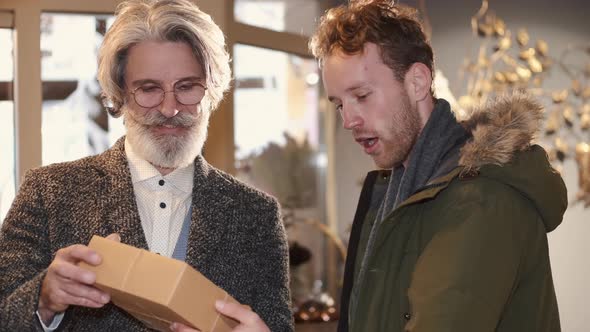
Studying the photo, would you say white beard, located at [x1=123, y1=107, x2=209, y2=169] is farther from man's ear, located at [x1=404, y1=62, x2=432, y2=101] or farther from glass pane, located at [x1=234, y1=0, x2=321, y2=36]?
glass pane, located at [x1=234, y1=0, x2=321, y2=36]

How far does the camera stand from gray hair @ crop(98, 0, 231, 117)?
2.11 meters

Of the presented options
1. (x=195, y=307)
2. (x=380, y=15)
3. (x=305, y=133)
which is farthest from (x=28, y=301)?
(x=305, y=133)

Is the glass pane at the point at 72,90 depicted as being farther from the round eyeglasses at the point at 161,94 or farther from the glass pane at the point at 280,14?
the glass pane at the point at 280,14

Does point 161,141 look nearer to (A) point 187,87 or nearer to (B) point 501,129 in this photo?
(A) point 187,87

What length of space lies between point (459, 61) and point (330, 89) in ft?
12.0

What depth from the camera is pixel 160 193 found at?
2109 millimetres

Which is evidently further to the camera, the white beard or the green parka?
Answer: the white beard

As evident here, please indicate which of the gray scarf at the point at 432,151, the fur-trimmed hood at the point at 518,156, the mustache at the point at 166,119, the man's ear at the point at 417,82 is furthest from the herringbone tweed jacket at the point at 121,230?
the fur-trimmed hood at the point at 518,156

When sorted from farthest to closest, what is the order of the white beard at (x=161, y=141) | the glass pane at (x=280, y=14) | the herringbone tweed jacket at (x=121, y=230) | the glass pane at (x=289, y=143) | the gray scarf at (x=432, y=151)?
the glass pane at (x=280, y=14)
the glass pane at (x=289, y=143)
the white beard at (x=161, y=141)
the herringbone tweed jacket at (x=121, y=230)
the gray scarf at (x=432, y=151)

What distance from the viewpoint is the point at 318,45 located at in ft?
6.11

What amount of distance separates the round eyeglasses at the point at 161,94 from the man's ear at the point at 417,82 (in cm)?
53

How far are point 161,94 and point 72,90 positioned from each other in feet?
4.59

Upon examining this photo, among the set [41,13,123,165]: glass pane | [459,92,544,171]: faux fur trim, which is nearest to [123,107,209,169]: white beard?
[459,92,544,171]: faux fur trim

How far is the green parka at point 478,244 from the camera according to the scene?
1.51 m
